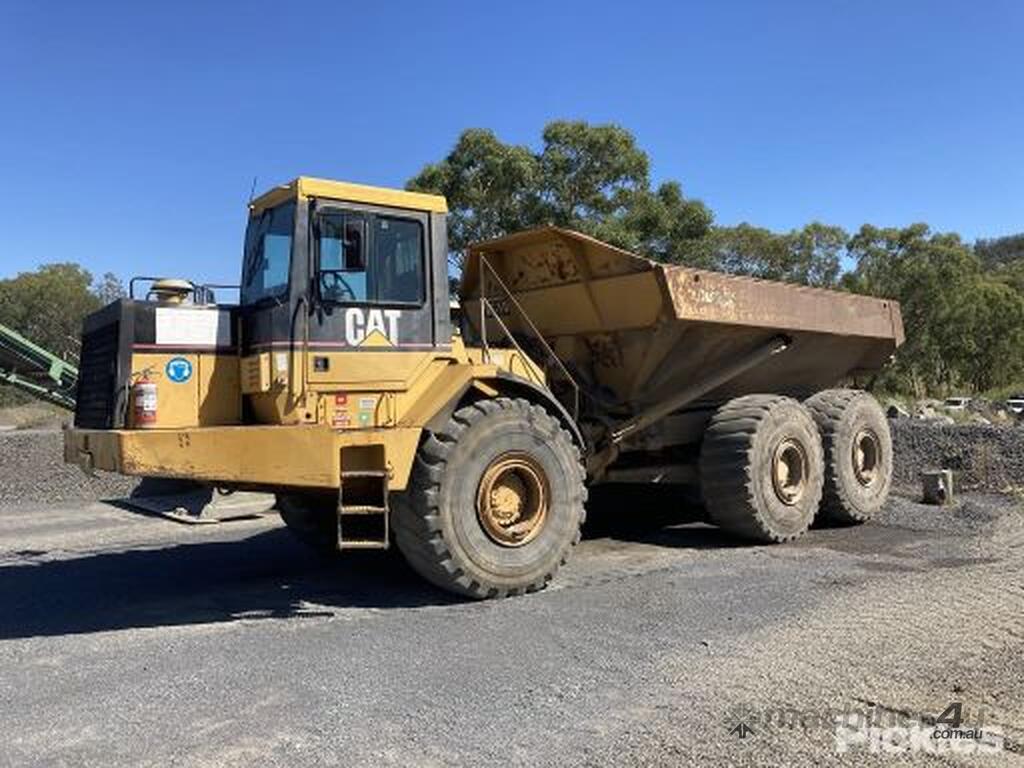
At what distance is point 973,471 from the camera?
42.3 feet

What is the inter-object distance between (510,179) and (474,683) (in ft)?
55.8

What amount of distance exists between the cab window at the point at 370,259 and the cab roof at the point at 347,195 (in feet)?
0.38

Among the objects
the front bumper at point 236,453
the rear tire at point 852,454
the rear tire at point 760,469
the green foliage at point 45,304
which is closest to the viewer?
the front bumper at point 236,453

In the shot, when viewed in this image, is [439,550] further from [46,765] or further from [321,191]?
[46,765]

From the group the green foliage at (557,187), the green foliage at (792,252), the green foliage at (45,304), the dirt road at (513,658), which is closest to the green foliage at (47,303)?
the green foliage at (45,304)

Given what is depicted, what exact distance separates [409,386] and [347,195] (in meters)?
1.41

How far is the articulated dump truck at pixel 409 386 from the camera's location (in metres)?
6.57

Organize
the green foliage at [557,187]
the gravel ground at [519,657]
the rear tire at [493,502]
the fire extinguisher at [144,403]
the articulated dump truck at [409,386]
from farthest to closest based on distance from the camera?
the green foliage at [557,187]
the rear tire at [493,502]
the articulated dump truck at [409,386]
the fire extinguisher at [144,403]
the gravel ground at [519,657]

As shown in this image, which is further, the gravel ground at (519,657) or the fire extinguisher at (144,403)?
the fire extinguisher at (144,403)

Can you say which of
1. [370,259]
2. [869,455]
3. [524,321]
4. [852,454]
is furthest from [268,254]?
[869,455]

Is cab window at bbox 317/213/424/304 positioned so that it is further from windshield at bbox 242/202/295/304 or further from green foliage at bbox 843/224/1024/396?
green foliage at bbox 843/224/1024/396

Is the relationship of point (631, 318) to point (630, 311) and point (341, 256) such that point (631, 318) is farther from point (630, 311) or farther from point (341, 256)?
point (341, 256)

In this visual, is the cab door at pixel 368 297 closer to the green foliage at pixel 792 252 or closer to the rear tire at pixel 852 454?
the rear tire at pixel 852 454

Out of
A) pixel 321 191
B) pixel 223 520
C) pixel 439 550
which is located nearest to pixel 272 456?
pixel 439 550
